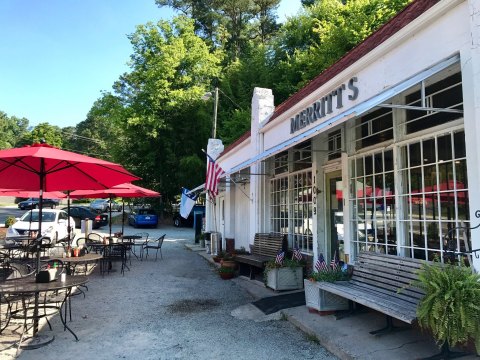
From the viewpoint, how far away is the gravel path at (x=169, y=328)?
486cm

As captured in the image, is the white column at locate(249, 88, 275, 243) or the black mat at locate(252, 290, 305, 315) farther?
the white column at locate(249, 88, 275, 243)

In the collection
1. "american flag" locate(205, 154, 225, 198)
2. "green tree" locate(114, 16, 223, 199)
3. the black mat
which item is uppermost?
"green tree" locate(114, 16, 223, 199)

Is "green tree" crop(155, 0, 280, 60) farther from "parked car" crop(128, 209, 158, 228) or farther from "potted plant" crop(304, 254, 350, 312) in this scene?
"potted plant" crop(304, 254, 350, 312)

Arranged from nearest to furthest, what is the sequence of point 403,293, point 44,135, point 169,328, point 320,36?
1. point 403,293
2. point 169,328
3. point 320,36
4. point 44,135

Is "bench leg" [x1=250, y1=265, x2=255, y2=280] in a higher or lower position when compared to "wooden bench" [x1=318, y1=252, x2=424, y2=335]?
lower

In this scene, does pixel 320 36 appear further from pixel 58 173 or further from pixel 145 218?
pixel 58 173

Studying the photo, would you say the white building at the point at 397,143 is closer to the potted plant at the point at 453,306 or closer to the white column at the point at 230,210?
the potted plant at the point at 453,306

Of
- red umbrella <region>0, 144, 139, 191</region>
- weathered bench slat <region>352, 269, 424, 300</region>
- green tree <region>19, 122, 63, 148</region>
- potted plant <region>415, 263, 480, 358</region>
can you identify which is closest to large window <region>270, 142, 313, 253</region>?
weathered bench slat <region>352, 269, 424, 300</region>

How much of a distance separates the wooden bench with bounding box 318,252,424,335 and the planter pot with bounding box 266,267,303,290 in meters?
2.05

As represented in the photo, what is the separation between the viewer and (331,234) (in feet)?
27.0

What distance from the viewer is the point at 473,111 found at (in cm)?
402

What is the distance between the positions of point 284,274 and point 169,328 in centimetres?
280

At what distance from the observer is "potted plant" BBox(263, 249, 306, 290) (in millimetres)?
7871

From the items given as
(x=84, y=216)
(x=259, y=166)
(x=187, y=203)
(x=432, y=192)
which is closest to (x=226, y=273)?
(x=259, y=166)
